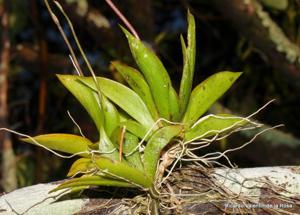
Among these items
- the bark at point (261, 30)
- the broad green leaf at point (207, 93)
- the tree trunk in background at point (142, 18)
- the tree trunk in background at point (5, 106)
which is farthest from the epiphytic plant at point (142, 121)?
the tree trunk in background at point (5, 106)

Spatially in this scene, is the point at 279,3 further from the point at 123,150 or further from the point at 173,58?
the point at 123,150

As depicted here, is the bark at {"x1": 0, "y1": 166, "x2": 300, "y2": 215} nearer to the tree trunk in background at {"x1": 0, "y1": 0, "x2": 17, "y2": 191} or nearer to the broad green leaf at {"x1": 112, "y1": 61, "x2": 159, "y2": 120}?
the broad green leaf at {"x1": 112, "y1": 61, "x2": 159, "y2": 120}

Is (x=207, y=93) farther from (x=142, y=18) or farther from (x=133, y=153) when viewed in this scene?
(x=142, y=18)

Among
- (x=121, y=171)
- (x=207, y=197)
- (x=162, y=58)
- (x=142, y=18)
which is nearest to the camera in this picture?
(x=121, y=171)

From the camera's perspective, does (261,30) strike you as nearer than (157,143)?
No

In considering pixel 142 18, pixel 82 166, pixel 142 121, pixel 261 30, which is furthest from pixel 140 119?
pixel 142 18

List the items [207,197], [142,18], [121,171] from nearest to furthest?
[121,171], [207,197], [142,18]

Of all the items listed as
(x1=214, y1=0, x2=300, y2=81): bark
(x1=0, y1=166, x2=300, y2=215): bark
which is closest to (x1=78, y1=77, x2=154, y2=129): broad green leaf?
(x1=0, y1=166, x2=300, y2=215): bark
